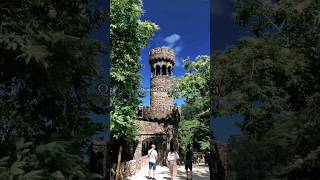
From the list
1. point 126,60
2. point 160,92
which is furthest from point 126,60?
point 160,92

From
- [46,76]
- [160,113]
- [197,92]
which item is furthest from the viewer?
[160,113]

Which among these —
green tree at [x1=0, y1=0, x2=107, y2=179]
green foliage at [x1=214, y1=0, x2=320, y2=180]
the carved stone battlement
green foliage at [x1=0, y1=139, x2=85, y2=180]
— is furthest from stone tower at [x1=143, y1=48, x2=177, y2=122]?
green foliage at [x1=0, y1=139, x2=85, y2=180]

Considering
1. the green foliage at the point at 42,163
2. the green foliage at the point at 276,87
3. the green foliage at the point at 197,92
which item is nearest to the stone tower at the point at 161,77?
the green foliage at the point at 197,92

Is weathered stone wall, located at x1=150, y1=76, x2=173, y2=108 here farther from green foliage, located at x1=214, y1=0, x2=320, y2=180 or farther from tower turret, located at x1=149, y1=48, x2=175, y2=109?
green foliage, located at x1=214, y1=0, x2=320, y2=180

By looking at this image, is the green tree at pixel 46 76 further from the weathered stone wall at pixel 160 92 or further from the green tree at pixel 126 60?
the weathered stone wall at pixel 160 92

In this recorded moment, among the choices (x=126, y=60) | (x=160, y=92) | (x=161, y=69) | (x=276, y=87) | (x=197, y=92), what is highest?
(x=161, y=69)

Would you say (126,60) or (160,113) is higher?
(126,60)

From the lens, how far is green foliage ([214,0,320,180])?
18.5 ft

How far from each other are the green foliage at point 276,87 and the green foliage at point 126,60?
313 inches

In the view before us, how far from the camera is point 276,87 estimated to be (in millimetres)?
6277

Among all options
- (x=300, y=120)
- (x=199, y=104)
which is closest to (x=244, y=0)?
(x=300, y=120)

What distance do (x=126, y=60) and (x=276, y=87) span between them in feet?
34.6

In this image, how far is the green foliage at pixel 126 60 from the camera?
49.5 ft

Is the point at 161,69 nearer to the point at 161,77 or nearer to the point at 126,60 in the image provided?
the point at 161,77
